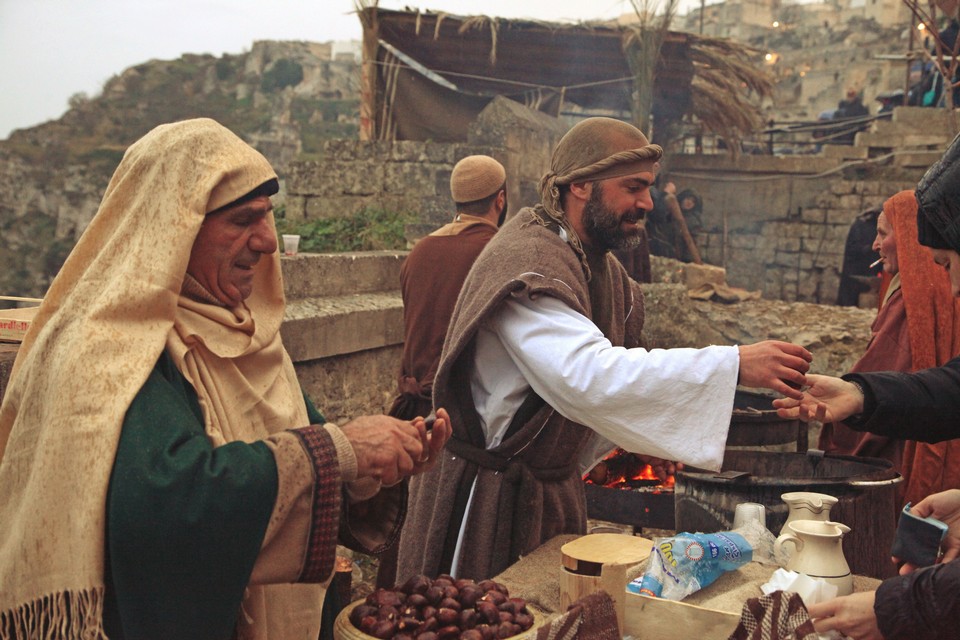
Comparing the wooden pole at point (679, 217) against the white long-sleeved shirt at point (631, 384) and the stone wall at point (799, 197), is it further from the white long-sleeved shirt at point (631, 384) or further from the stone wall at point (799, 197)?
the white long-sleeved shirt at point (631, 384)

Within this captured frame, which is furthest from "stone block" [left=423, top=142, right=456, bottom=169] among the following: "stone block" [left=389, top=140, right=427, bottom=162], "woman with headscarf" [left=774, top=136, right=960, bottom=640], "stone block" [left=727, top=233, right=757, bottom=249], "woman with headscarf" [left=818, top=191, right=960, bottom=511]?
"stone block" [left=727, top=233, right=757, bottom=249]

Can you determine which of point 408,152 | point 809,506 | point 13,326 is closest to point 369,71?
point 408,152

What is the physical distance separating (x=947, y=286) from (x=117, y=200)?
369 centimetres

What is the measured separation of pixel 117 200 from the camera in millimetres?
2078

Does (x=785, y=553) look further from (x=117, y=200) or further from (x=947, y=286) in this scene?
(x=947, y=286)

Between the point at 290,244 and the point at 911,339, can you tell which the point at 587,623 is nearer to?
the point at 911,339

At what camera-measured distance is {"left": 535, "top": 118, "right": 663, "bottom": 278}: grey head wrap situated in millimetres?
3061

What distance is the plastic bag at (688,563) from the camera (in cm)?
231

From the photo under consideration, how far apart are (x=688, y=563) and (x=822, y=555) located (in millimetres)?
333

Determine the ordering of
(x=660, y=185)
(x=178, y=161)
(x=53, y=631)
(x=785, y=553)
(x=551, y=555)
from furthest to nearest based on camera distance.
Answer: (x=660, y=185)
(x=551, y=555)
(x=785, y=553)
(x=178, y=161)
(x=53, y=631)

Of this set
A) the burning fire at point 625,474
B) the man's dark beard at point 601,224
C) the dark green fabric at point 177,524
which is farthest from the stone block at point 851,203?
the dark green fabric at point 177,524

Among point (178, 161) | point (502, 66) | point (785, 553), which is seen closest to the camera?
point (178, 161)

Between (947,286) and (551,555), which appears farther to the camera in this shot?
(947,286)

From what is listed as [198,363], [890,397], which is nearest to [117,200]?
[198,363]
